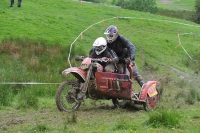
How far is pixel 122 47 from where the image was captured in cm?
1304

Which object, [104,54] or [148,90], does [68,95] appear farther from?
[148,90]

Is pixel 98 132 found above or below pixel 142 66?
above

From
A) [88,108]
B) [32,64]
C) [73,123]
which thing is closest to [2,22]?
[32,64]

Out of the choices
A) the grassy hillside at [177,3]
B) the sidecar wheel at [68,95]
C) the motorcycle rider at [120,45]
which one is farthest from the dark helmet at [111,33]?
the grassy hillside at [177,3]

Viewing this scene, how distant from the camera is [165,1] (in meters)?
116

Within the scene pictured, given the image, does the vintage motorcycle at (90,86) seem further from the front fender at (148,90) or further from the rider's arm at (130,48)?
the rider's arm at (130,48)

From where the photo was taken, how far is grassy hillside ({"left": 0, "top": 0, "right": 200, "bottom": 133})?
33.8ft

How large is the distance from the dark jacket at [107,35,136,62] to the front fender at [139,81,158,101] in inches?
41.5

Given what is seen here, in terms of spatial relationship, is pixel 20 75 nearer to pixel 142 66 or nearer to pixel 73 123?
pixel 73 123

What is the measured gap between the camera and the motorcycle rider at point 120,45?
502 inches

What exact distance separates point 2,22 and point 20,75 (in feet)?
40.4

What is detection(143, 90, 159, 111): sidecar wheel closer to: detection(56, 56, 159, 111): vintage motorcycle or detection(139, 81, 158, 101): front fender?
detection(139, 81, 158, 101): front fender

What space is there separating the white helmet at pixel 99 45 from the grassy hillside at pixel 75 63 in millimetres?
1658

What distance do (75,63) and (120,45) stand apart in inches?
348
